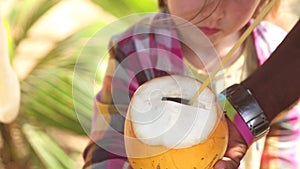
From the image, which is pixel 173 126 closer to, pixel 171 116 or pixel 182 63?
pixel 171 116

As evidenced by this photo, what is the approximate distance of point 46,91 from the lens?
1.31 metres

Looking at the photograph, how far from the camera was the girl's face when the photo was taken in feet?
2.81

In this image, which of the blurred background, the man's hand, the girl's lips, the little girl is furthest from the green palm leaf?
the man's hand

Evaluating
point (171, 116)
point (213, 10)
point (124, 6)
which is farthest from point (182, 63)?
point (124, 6)

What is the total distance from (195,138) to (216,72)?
78 mm

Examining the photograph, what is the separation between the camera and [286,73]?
89 cm

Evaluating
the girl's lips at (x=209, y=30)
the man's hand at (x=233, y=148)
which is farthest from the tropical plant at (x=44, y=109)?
the man's hand at (x=233, y=148)

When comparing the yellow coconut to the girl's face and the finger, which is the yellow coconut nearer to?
the finger

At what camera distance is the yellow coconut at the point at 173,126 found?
68 cm

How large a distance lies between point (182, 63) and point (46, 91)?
501 mm

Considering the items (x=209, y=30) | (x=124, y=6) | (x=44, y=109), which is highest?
(x=209, y=30)

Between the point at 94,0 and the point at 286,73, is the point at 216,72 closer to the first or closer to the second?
the point at 286,73

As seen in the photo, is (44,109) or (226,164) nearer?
(226,164)

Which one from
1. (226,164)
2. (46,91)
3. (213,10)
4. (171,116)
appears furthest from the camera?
(46,91)
